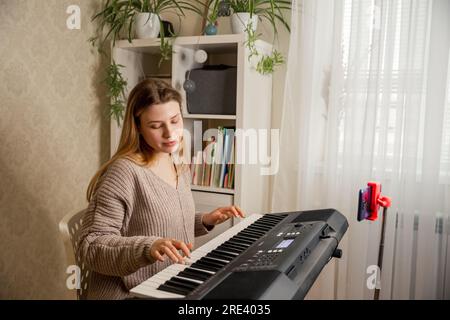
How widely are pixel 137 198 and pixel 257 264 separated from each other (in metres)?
0.51

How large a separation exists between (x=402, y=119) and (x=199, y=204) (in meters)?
1.05

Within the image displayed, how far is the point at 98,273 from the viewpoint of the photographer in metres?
1.40

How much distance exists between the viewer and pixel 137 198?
4.69 ft

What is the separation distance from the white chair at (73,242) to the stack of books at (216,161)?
0.73 m

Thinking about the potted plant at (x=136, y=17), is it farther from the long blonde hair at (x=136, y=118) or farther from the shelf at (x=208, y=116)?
the long blonde hair at (x=136, y=118)

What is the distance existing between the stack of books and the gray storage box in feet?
0.37

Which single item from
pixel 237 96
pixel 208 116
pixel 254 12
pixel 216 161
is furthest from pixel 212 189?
pixel 254 12

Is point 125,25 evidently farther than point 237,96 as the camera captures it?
Yes

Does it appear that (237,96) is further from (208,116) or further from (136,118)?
(136,118)

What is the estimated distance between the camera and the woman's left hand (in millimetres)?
1612

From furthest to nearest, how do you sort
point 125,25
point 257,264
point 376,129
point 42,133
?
point 125,25 < point 42,133 < point 376,129 < point 257,264

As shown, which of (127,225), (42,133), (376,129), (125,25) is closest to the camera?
(127,225)

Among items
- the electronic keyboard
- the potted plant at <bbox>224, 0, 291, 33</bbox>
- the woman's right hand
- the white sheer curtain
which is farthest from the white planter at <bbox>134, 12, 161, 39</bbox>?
the woman's right hand

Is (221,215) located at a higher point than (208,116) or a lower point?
lower
